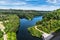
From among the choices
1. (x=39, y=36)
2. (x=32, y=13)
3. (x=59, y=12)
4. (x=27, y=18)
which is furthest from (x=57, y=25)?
(x=32, y=13)

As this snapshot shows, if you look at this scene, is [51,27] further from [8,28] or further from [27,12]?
[27,12]

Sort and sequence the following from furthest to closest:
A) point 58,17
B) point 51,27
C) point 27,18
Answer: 1. point 27,18
2. point 58,17
3. point 51,27

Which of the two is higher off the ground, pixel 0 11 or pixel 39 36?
pixel 39 36

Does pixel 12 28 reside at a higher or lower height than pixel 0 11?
higher

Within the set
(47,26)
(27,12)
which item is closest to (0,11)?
(27,12)

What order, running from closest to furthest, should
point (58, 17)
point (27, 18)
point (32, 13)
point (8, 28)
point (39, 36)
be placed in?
point (39, 36) → point (8, 28) → point (58, 17) → point (27, 18) → point (32, 13)

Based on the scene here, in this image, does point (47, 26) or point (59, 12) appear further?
point (59, 12)

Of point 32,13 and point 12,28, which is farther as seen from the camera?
point 32,13

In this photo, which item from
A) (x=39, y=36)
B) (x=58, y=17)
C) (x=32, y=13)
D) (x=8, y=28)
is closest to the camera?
(x=39, y=36)

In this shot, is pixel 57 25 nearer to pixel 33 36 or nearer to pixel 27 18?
pixel 33 36
